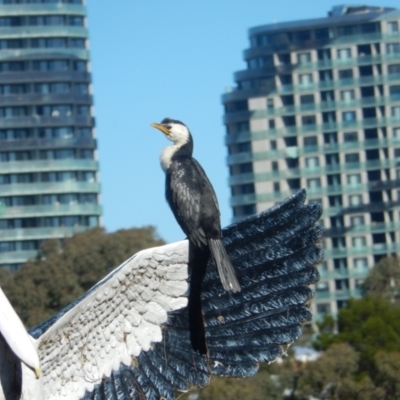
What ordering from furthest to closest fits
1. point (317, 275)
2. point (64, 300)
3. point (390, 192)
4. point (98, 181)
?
point (390, 192) → point (98, 181) → point (64, 300) → point (317, 275)

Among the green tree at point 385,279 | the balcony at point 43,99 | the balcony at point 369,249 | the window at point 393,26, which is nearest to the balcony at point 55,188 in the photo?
the balcony at point 43,99

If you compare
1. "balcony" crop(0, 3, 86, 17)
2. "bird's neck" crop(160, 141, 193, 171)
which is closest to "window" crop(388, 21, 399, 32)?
"balcony" crop(0, 3, 86, 17)

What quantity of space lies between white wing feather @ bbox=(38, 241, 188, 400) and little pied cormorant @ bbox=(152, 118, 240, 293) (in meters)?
0.32

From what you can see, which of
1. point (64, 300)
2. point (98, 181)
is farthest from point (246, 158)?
point (64, 300)

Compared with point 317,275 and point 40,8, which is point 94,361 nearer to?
point 317,275

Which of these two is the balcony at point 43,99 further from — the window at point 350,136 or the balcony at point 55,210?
the window at point 350,136

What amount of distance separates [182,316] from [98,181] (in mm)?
68676

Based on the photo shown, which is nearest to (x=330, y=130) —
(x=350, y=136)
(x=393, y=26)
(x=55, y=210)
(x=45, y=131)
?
(x=350, y=136)

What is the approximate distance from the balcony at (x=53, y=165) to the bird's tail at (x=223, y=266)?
2632 inches

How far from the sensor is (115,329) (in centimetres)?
763

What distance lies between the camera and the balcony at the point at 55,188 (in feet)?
244

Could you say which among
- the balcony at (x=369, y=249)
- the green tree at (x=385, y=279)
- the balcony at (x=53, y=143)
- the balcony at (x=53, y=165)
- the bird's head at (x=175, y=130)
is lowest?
the green tree at (x=385, y=279)

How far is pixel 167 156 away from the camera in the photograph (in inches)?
289

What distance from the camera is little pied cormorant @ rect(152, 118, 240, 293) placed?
708 cm
